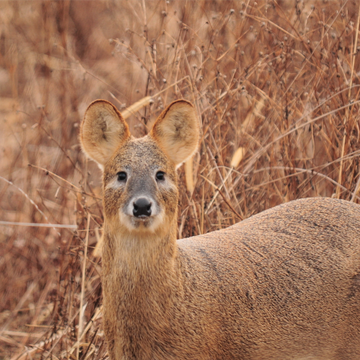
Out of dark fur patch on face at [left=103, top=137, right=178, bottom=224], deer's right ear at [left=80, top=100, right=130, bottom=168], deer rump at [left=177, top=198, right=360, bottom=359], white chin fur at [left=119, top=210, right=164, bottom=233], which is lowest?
deer rump at [left=177, top=198, right=360, bottom=359]

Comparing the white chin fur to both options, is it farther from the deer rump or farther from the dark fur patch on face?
the deer rump

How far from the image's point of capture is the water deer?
306 cm

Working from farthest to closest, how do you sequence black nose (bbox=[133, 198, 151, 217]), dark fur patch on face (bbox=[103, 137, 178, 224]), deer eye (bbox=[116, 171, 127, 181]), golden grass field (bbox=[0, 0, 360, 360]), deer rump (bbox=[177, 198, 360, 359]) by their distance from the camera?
golden grass field (bbox=[0, 0, 360, 360]), deer rump (bbox=[177, 198, 360, 359]), deer eye (bbox=[116, 171, 127, 181]), dark fur patch on face (bbox=[103, 137, 178, 224]), black nose (bbox=[133, 198, 151, 217])

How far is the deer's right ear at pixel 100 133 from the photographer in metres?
3.35

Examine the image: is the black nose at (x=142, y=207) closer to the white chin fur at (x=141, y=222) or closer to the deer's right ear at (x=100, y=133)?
the white chin fur at (x=141, y=222)

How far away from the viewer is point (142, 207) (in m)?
2.87

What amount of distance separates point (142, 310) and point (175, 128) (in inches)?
41.1

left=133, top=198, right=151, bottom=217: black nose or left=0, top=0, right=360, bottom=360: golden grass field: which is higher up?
left=0, top=0, right=360, bottom=360: golden grass field

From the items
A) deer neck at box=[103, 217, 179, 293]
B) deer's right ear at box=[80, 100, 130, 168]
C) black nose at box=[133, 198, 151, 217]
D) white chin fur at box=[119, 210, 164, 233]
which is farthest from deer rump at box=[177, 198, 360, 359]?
deer's right ear at box=[80, 100, 130, 168]

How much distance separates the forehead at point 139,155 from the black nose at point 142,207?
0.29 m

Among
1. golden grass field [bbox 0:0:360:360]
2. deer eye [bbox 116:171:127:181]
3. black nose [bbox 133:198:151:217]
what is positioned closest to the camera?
black nose [bbox 133:198:151:217]

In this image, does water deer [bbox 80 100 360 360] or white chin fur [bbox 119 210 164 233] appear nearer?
white chin fur [bbox 119 210 164 233]

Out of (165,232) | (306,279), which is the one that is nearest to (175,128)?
(165,232)

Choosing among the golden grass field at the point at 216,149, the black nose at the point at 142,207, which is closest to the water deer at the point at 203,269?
the black nose at the point at 142,207
